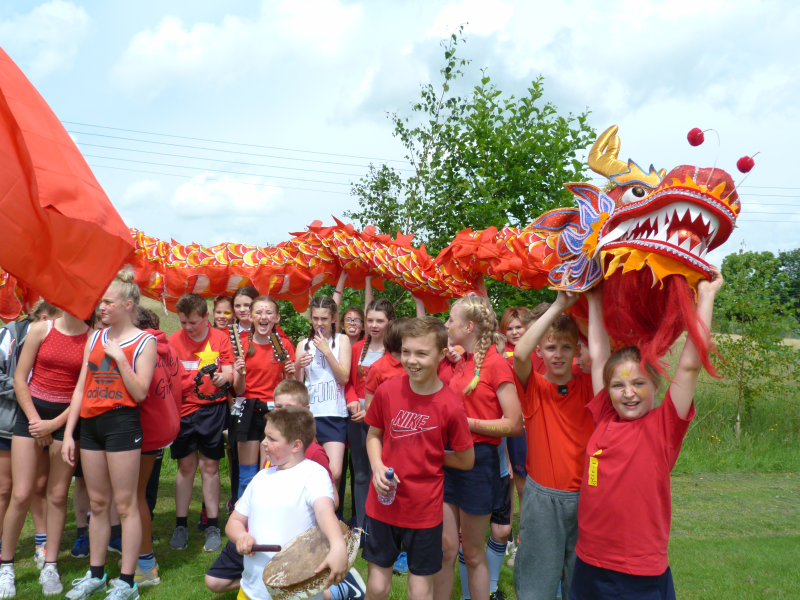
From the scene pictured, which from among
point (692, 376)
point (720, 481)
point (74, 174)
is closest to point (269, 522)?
point (74, 174)

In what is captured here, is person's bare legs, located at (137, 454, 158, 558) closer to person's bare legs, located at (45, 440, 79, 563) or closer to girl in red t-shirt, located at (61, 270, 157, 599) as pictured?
girl in red t-shirt, located at (61, 270, 157, 599)

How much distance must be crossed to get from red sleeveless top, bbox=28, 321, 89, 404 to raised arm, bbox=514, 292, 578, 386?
8.98 feet

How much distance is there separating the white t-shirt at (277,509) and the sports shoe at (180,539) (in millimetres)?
2269

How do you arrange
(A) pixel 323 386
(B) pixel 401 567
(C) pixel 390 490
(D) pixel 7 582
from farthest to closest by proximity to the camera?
(A) pixel 323 386 < (B) pixel 401 567 < (D) pixel 7 582 < (C) pixel 390 490

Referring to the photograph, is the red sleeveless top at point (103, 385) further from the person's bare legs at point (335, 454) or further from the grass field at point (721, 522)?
the person's bare legs at point (335, 454)

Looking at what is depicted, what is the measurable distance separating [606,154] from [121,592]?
3.42m

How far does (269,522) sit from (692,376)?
1718 millimetres

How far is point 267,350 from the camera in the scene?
479 cm

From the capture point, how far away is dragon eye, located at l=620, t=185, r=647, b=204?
8.00 ft

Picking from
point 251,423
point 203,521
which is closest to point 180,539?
point 203,521

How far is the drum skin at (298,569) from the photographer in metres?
2.26

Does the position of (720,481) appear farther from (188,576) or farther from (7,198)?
(7,198)

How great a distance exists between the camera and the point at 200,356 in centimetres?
473

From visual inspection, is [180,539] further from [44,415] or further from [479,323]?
[479,323]
